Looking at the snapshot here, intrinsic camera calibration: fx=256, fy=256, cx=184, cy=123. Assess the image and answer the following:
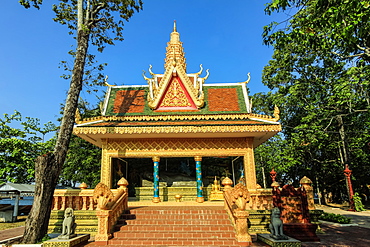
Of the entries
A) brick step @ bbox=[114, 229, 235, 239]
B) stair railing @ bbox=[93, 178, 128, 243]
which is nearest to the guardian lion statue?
stair railing @ bbox=[93, 178, 128, 243]

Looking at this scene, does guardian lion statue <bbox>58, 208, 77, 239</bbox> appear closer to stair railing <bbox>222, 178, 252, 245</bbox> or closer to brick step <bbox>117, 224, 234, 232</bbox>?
brick step <bbox>117, 224, 234, 232</bbox>

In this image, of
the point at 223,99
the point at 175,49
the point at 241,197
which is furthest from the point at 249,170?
the point at 175,49

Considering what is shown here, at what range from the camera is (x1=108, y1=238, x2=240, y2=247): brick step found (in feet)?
23.6

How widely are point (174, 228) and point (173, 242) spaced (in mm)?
774

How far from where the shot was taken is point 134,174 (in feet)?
50.6

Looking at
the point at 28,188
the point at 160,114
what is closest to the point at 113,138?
the point at 160,114

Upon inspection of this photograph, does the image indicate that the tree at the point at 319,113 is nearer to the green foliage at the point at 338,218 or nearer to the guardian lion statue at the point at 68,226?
the green foliage at the point at 338,218

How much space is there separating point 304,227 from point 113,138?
9.24m

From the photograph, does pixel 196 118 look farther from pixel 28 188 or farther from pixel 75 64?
pixel 28 188

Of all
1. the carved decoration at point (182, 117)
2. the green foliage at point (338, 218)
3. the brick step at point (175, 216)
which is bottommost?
the green foliage at point (338, 218)

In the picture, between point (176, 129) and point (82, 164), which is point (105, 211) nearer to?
point (176, 129)

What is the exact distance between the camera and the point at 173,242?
7.36 m

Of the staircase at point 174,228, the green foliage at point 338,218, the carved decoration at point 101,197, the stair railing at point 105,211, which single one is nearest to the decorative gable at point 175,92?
the staircase at point 174,228

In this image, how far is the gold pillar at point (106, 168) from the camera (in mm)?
12438
